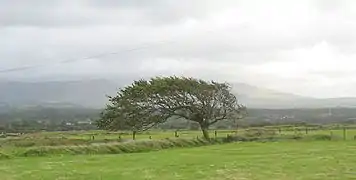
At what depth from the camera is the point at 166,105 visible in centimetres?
5597

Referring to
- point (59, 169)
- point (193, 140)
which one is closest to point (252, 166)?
point (59, 169)

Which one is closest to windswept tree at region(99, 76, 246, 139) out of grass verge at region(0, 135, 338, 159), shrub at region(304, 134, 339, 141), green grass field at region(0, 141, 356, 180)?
grass verge at region(0, 135, 338, 159)

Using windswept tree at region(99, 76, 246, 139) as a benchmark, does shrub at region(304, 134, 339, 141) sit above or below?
below

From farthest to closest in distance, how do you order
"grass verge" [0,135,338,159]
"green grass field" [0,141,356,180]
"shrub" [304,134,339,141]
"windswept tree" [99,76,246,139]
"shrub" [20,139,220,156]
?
"windswept tree" [99,76,246,139] < "shrub" [304,134,339,141] < "shrub" [20,139,220,156] < "grass verge" [0,135,338,159] < "green grass field" [0,141,356,180]

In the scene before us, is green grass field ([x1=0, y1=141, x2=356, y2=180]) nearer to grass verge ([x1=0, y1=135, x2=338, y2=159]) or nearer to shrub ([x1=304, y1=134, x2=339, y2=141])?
grass verge ([x1=0, y1=135, x2=338, y2=159])

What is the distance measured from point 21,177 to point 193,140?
86.6 ft

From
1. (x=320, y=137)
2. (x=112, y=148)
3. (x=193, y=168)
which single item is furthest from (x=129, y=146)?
(x=320, y=137)

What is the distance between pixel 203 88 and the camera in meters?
56.0

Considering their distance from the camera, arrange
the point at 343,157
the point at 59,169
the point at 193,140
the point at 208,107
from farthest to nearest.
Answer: the point at 208,107 < the point at 193,140 < the point at 343,157 < the point at 59,169

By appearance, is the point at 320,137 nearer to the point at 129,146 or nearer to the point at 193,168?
the point at 129,146

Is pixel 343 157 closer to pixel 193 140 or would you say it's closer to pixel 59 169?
pixel 59 169

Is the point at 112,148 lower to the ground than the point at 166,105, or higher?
lower

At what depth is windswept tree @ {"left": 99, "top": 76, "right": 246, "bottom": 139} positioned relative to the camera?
5553 cm

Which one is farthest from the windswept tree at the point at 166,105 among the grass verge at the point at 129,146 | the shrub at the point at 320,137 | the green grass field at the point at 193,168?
the green grass field at the point at 193,168
